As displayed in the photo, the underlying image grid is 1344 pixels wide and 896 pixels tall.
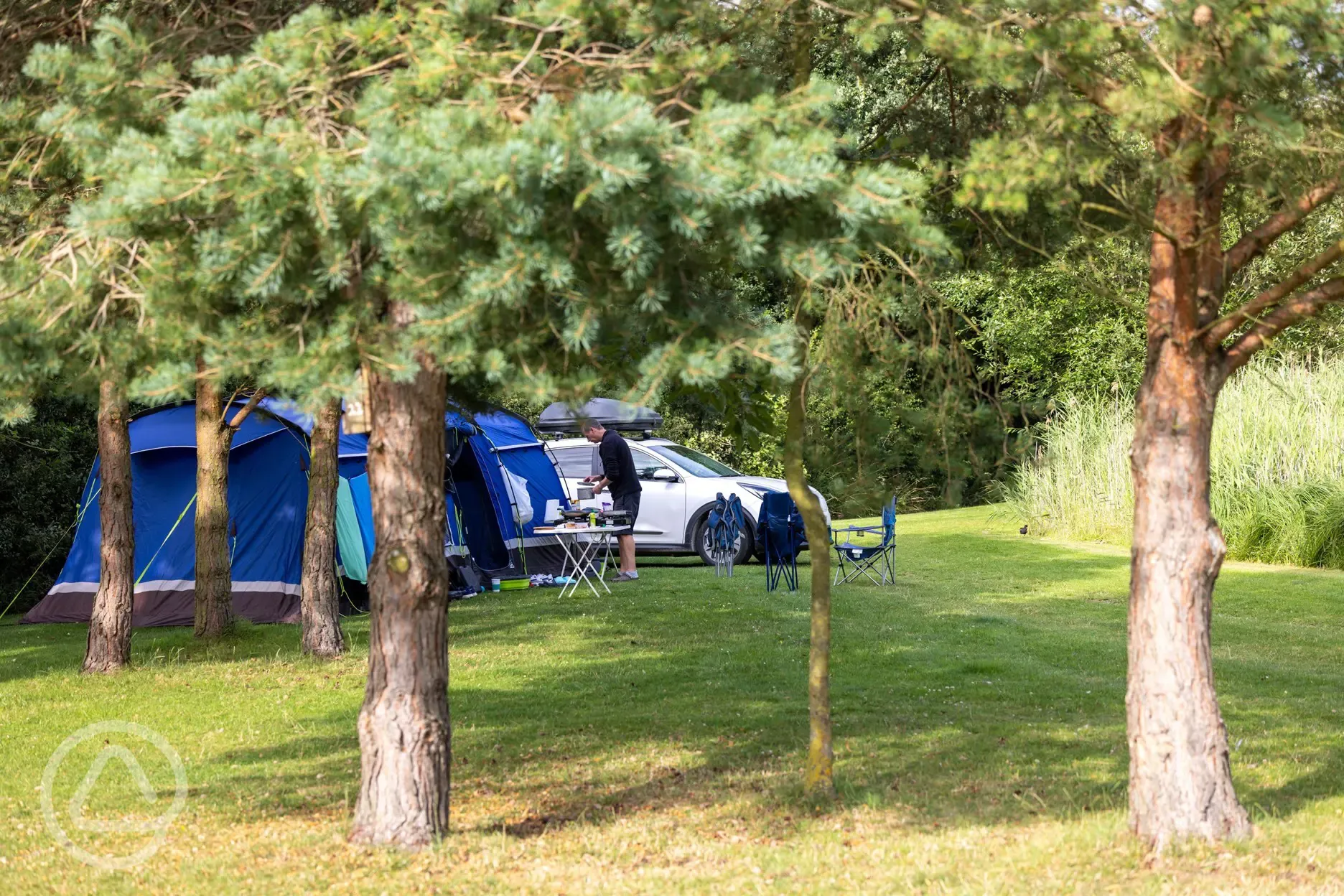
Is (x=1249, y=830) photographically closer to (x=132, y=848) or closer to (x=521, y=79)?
(x=521, y=79)

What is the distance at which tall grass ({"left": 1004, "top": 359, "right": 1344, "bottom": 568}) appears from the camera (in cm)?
1551

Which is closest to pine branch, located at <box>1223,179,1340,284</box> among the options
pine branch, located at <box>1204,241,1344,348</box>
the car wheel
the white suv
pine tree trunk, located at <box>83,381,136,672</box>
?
pine branch, located at <box>1204,241,1344,348</box>

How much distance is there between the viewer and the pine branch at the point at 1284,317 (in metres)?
4.93

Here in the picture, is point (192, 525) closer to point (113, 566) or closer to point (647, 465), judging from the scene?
point (113, 566)

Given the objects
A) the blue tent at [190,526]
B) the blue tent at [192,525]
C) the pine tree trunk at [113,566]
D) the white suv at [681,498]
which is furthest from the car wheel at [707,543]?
the pine tree trunk at [113,566]

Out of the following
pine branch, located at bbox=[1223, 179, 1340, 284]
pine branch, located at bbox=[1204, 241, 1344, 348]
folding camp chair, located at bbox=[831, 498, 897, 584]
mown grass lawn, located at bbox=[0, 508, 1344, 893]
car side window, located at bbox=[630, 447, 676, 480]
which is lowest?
mown grass lawn, located at bbox=[0, 508, 1344, 893]

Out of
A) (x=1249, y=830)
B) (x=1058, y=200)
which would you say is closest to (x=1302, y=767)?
(x=1249, y=830)

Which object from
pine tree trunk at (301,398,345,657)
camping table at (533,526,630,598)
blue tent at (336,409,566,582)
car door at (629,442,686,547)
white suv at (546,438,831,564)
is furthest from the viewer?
car door at (629,442,686,547)

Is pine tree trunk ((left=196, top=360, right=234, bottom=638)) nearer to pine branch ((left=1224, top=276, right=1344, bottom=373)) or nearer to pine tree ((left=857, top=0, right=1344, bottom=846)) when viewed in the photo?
pine tree ((left=857, top=0, right=1344, bottom=846))

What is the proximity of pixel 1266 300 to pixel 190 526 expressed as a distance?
10186 mm

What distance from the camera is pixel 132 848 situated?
17.8 ft

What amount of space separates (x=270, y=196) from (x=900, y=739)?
4613 mm

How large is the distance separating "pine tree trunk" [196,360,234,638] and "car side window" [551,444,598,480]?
737cm

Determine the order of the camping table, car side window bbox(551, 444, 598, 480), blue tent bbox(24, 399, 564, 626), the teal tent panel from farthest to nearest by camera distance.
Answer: car side window bbox(551, 444, 598, 480), the camping table, the teal tent panel, blue tent bbox(24, 399, 564, 626)
